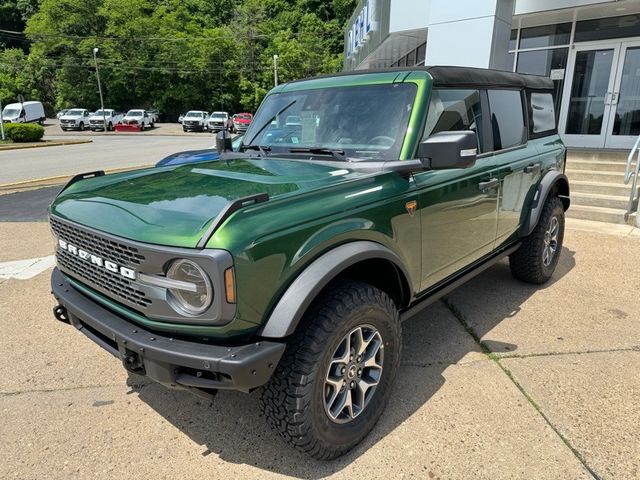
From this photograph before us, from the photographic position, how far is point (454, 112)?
3217mm

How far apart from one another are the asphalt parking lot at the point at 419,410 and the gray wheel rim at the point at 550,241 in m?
0.59

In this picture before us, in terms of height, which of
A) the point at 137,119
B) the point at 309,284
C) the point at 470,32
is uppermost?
the point at 470,32

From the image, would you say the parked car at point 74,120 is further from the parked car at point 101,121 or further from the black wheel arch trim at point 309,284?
the black wheel arch trim at point 309,284

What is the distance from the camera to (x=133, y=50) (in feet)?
191

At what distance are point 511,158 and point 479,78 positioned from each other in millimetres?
726

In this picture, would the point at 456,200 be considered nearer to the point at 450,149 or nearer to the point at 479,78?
the point at 450,149

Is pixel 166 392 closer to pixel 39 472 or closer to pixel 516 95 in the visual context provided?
pixel 39 472

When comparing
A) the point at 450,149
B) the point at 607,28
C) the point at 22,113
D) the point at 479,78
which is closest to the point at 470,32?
the point at 607,28

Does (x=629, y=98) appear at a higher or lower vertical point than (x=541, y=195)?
higher

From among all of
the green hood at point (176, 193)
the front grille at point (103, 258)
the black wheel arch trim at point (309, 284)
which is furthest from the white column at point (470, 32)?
the front grille at point (103, 258)

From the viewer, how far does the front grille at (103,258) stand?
2.13 metres

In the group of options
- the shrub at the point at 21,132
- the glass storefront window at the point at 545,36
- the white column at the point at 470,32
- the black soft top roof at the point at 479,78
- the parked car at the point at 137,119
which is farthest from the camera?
the parked car at the point at 137,119

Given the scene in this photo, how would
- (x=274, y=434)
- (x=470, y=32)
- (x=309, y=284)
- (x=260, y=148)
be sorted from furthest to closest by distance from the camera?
(x=470, y=32) < (x=260, y=148) < (x=274, y=434) < (x=309, y=284)

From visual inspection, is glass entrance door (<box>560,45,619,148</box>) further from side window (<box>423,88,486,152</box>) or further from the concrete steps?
side window (<box>423,88,486,152</box>)
